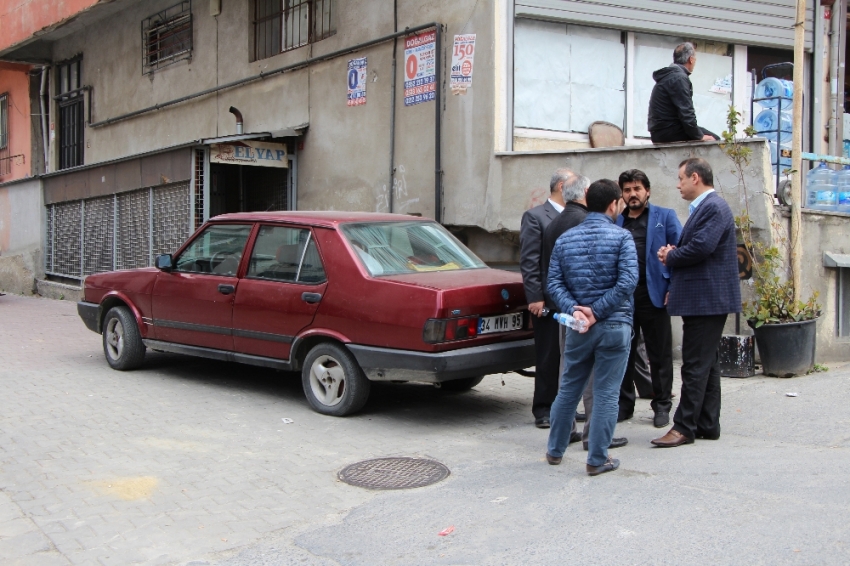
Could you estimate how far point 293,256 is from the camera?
271 inches

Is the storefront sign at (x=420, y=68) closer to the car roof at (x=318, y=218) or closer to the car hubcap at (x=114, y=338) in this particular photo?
the car roof at (x=318, y=218)

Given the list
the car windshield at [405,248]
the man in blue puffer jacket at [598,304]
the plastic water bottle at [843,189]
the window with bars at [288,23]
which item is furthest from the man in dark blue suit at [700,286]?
the window with bars at [288,23]

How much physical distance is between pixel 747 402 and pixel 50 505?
510 centimetres

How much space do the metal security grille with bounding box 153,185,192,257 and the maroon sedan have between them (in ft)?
16.1

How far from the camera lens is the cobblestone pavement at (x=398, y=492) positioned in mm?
3943

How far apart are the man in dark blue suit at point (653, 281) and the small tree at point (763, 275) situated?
6.64 ft

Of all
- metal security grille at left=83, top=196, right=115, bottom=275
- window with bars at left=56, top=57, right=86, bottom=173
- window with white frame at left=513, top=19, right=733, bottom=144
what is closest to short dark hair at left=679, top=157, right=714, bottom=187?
window with white frame at left=513, top=19, right=733, bottom=144

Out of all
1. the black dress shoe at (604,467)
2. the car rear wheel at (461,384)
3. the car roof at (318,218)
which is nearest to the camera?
the black dress shoe at (604,467)

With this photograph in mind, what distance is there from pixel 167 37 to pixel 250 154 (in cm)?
480

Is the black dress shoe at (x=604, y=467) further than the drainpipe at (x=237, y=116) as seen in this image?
No

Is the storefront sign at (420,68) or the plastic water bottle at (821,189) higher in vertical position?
the storefront sign at (420,68)

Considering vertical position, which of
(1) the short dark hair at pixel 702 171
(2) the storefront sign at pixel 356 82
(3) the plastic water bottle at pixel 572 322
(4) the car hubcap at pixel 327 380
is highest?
(2) the storefront sign at pixel 356 82

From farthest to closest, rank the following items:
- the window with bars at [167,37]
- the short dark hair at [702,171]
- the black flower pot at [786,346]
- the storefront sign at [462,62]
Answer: the window with bars at [167,37] → the storefront sign at [462,62] → the black flower pot at [786,346] → the short dark hair at [702,171]

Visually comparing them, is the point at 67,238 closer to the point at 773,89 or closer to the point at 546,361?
the point at 773,89
